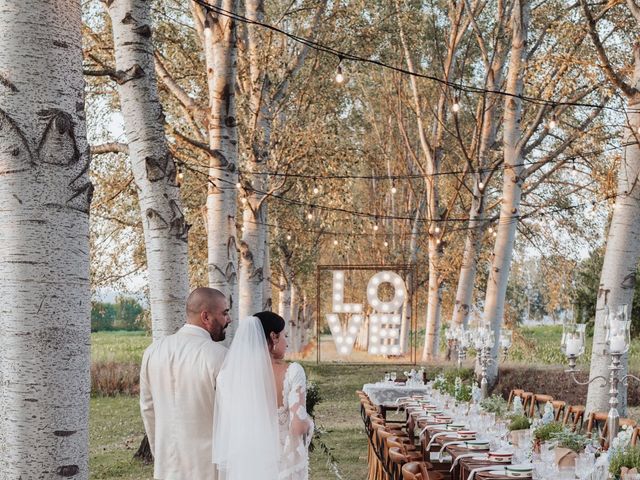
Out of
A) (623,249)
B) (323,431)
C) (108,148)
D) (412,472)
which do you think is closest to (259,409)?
(412,472)

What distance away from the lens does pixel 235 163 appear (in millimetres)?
13172

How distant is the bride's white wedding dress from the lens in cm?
687

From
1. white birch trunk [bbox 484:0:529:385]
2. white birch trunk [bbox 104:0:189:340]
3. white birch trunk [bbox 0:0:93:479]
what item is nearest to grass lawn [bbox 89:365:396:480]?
white birch trunk [bbox 104:0:189:340]

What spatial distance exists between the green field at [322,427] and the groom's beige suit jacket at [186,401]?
548 cm

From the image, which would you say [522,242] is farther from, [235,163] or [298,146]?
[235,163]

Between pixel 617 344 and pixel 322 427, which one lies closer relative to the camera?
pixel 617 344

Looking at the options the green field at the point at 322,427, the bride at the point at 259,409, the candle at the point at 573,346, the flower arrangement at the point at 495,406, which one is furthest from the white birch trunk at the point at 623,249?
the bride at the point at 259,409

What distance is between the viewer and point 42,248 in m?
4.13

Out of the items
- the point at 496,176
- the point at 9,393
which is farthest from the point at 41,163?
the point at 496,176

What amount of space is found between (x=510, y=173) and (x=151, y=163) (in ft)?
38.7

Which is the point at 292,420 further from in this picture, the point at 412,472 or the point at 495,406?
the point at 495,406

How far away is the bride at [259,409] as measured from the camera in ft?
18.1

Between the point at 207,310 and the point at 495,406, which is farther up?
the point at 207,310

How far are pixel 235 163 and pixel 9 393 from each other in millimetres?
9251
